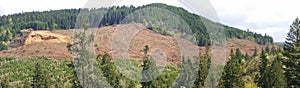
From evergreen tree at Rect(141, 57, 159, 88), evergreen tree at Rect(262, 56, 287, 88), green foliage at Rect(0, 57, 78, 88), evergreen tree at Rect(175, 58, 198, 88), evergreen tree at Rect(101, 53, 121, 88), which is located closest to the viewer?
evergreen tree at Rect(262, 56, 287, 88)

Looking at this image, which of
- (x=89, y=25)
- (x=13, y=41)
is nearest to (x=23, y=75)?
(x=89, y=25)

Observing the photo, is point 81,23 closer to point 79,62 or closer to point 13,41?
point 79,62

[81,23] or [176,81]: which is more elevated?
[81,23]

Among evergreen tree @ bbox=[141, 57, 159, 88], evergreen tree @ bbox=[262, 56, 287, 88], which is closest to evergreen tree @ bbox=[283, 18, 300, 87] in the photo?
evergreen tree @ bbox=[262, 56, 287, 88]

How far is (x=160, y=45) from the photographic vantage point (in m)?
169

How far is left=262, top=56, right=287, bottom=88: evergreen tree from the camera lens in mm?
54000

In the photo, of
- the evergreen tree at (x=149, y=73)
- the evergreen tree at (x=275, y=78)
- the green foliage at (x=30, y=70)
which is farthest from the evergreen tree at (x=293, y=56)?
the green foliage at (x=30, y=70)

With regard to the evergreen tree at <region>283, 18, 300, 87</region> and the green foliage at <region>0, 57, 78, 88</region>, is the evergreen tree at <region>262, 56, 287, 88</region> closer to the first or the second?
the evergreen tree at <region>283, 18, 300, 87</region>

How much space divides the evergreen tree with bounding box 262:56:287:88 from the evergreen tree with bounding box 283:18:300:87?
1821mm

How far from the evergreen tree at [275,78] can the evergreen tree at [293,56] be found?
5.97 ft

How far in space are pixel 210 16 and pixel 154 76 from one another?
130 ft

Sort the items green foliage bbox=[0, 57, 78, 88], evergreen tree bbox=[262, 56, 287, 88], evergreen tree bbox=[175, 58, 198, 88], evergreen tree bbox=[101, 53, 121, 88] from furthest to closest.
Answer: green foliage bbox=[0, 57, 78, 88]
evergreen tree bbox=[175, 58, 198, 88]
evergreen tree bbox=[101, 53, 121, 88]
evergreen tree bbox=[262, 56, 287, 88]

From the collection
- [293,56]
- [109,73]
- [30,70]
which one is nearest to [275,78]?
[293,56]

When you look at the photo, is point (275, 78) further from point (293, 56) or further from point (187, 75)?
point (187, 75)
